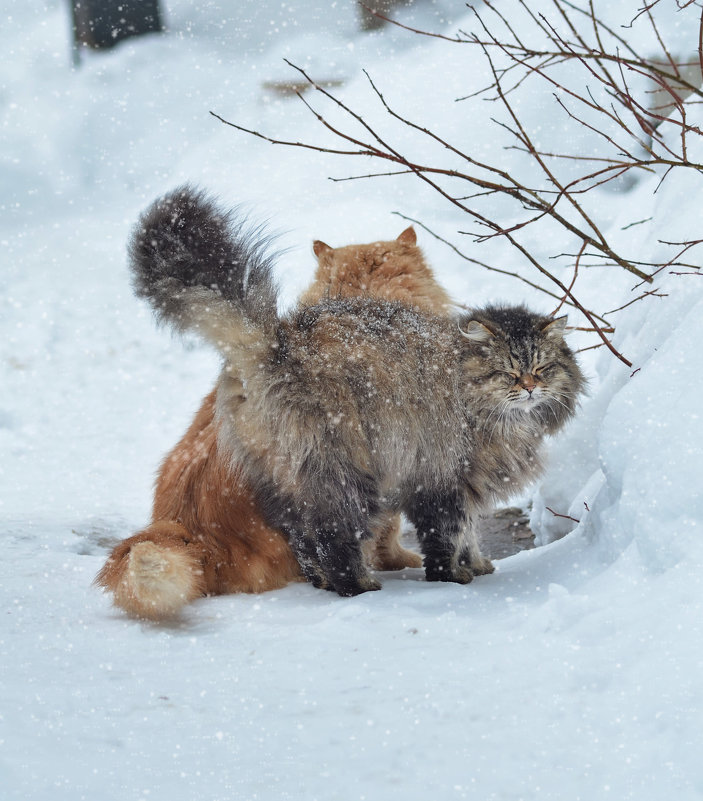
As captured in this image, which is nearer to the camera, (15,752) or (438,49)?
(15,752)

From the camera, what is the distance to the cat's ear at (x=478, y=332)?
313 centimetres

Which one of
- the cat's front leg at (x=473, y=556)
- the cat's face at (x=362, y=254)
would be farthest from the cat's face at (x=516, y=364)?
the cat's face at (x=362, y=254)

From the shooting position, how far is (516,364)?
3.12 m

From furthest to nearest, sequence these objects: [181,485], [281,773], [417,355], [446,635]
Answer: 1. [181,485]
2. [417,355]
3. [446,635]
4. [281,773]

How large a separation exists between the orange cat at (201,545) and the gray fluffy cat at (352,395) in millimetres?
116

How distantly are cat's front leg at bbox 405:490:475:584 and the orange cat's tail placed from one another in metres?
0.98

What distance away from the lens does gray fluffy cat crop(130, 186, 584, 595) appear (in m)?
2.78

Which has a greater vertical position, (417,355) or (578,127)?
(578,127)

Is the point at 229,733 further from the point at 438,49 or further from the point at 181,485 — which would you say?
the point at 438,49

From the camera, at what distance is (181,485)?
326 centimetres

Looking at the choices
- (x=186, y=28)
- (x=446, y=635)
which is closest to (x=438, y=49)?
(x=186, y=28)

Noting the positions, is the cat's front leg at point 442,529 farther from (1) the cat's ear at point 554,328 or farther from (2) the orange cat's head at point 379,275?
(2) the orange cat's head at point 379,275

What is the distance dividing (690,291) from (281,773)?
2.21 m

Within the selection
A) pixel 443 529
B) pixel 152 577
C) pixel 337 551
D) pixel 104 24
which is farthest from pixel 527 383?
pixel 104 24
